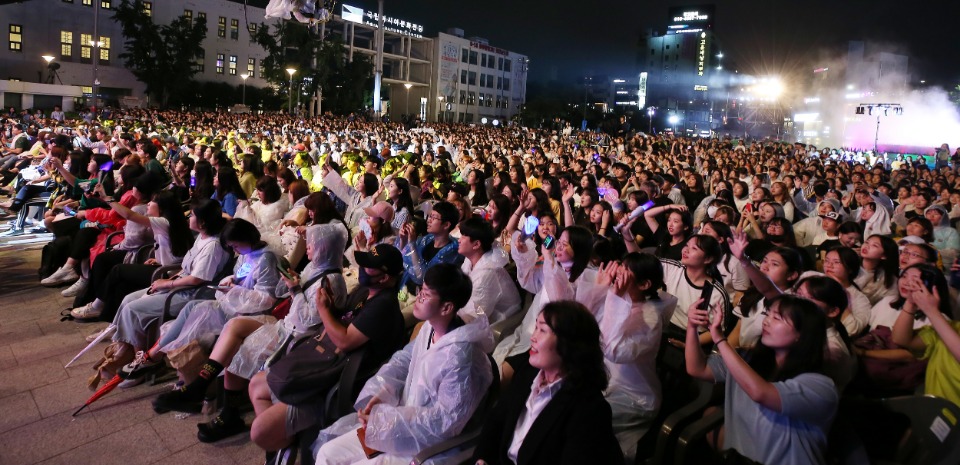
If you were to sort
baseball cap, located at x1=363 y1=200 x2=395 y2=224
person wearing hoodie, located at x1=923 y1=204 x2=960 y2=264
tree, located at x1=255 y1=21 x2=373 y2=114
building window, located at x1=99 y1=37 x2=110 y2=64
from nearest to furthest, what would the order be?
1. baseball cap, located at x1=363 y1=200 x2=395 y2=224
2. person wearing hoodie, located at x1=923 y1=204 x2=960 y2=264
3. building window, located at x1=99 y1=37 x2=110 y2=64
4. tree, located at x1=255 y1=21 x2=373 y2=114

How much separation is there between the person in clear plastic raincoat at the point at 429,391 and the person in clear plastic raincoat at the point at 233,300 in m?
1.53

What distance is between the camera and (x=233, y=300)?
13.9 feet

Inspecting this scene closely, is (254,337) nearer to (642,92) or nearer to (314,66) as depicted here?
(314,66)

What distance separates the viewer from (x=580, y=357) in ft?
7.44

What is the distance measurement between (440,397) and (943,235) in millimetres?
6724

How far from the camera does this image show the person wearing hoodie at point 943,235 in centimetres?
645

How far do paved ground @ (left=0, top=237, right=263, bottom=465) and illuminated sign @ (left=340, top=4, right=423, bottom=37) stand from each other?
185ft

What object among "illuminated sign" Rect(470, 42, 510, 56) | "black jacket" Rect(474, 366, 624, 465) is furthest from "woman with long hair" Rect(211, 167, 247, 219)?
"illuminated sign" Rect(470, 42, 510, 56)

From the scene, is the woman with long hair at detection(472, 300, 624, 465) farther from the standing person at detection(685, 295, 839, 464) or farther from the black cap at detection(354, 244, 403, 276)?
the black cap at detection(354, 244, 403, 276)

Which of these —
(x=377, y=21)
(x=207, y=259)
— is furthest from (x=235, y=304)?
(x=377, y=21)

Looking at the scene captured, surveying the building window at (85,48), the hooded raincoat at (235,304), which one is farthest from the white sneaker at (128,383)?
the building window at (85,48)

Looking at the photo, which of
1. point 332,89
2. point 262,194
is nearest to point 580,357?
point 262,194

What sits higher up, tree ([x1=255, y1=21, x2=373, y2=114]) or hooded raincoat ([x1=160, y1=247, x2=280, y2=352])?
tree ([x1=255, y1=21, x2=373, y2=114])

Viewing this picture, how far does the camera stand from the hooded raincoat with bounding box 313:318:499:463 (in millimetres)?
2652
